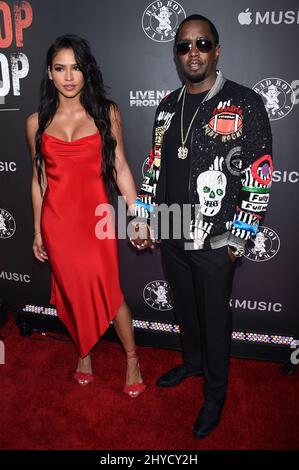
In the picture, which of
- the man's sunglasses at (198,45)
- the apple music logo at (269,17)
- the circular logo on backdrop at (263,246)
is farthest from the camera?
the circular logo on backdrop at (263,246)

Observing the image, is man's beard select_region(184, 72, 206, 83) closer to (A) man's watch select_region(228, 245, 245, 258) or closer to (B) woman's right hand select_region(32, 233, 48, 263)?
(A) man's watch select_region(228, 245, 245, 258)

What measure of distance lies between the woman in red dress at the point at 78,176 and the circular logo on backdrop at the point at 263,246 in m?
1.01

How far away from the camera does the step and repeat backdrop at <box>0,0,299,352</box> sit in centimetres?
242

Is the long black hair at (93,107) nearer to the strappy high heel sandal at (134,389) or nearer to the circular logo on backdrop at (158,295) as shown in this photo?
the circular logo on backdrop at (158,295)

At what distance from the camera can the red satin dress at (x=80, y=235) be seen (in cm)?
224

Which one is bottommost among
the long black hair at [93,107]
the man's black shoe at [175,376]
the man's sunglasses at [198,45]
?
the man's black shoe at [175,376]

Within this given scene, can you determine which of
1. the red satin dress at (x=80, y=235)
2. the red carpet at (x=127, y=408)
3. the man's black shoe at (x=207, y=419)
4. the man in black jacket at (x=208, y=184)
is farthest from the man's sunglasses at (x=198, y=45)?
the red carpet at (x=127, y=408)

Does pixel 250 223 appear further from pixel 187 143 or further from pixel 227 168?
pixel 187 143

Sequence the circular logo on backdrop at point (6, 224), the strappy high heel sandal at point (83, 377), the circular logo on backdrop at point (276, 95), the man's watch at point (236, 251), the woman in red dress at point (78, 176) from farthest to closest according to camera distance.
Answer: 1. the circular logo on backdrop at point (6, 224)
2. the strappy high heel sandal at point (83, 377)
3. the circular logo on backdrop at point (276, 95)
4. the woman in red dress at point (78, 176)
5. the man's watch at point (236, 251)

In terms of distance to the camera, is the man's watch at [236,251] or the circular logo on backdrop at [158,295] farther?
the circular logo on backdrop at [158,295]

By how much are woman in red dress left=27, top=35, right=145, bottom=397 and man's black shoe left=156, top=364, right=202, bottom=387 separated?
23 cm

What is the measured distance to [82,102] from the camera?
2.31 meters

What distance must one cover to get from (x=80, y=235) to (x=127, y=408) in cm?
115
